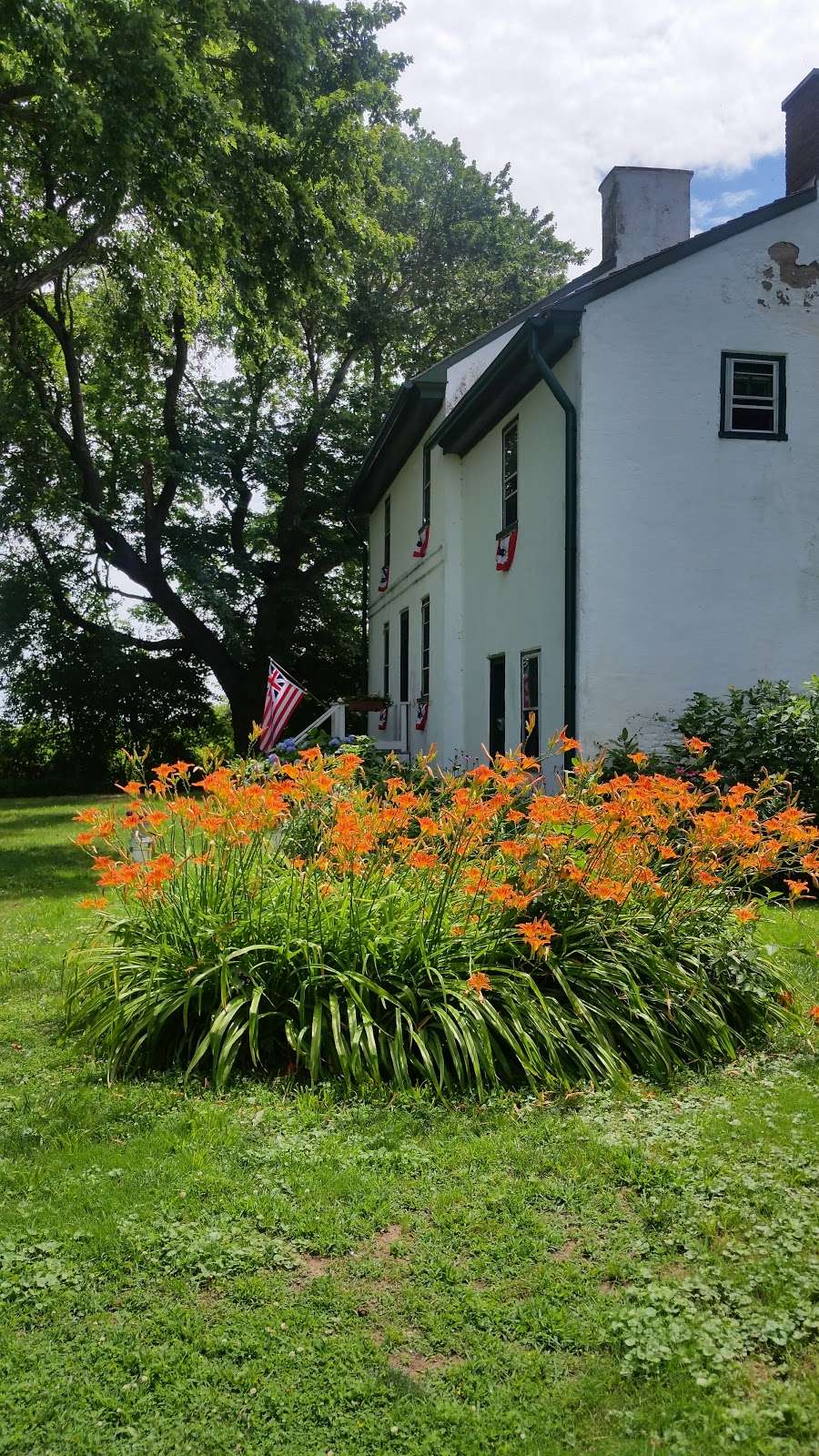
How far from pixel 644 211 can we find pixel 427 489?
515cm

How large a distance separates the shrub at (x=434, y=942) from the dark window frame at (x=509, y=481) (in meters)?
8.22

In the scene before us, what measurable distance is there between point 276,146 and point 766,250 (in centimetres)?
559

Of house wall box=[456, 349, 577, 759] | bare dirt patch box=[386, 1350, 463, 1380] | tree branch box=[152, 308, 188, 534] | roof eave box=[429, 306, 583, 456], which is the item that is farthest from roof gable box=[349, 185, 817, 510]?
bare dirt patch box=[386, 1350, 463, 1380]

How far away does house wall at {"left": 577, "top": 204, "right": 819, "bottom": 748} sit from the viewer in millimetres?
10758

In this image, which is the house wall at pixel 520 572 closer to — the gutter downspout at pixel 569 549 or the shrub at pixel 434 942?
the gutter downspout at pixel 569 549

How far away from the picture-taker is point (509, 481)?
13328 mm

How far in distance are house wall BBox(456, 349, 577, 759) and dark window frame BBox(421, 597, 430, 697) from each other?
6.39ft

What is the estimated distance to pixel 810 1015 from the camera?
514 centimetres

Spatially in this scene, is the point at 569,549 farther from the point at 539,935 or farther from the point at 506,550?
the point at 539,935

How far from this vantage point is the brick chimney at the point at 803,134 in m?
11.8

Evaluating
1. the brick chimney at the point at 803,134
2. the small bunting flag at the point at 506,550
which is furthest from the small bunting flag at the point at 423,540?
the brick chimney at the point at 803,134

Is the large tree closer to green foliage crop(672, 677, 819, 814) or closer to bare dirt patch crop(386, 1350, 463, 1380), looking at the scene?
green foliage crop(672, 677, 819, 814)

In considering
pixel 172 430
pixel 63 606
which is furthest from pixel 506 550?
pixel 63 606

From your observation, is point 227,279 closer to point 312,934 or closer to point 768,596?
point 768,596
